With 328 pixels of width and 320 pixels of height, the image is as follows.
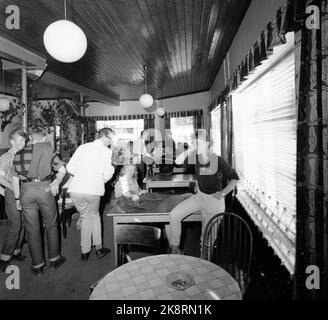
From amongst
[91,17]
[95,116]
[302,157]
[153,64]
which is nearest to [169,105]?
[95,116]

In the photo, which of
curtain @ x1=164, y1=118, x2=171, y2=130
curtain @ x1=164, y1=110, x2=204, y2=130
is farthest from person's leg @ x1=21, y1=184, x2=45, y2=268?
curtain @ x1=164, y1=118, x2=171, y2=130

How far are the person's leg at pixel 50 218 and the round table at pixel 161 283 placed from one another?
1618 millimetres

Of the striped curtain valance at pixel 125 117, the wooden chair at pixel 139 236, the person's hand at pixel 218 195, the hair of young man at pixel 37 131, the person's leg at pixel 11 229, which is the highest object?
the striped curtain valance at pixel 125 117

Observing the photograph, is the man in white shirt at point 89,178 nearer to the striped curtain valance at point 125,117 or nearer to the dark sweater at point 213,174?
the dark sweater at point 213,174

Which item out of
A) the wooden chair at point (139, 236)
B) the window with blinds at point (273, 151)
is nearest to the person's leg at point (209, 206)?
the window with blinds at point (273, 151)

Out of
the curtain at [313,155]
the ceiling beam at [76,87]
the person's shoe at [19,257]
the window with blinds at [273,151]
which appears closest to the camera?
the curtain at [313,155]

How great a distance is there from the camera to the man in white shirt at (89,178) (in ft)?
10.7

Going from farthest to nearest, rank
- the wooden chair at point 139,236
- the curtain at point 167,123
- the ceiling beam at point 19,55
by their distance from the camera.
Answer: the curtain at point 167,123 < the ceiling beam at point 19,55 < the wooden chair at point 139,236

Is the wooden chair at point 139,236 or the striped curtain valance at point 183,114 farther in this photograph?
the striped curtain valance at point 183,114

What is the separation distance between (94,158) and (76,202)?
59cm

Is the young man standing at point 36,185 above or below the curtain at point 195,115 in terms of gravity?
below

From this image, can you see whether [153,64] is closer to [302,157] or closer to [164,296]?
[302,157]

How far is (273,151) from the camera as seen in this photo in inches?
104
